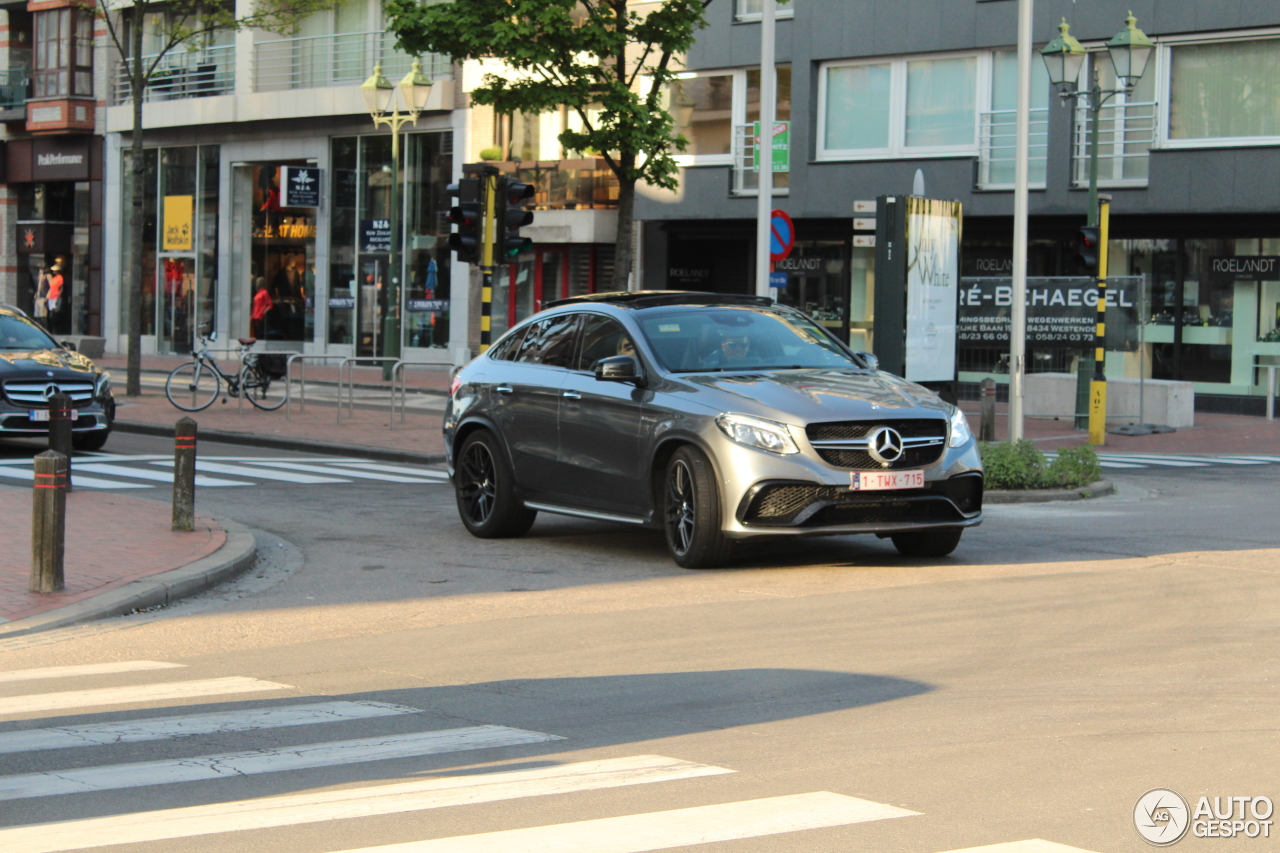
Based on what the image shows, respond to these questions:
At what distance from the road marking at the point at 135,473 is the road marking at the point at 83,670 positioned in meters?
8.23

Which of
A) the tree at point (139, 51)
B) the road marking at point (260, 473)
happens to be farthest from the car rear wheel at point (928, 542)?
the tree at point (139, 51)

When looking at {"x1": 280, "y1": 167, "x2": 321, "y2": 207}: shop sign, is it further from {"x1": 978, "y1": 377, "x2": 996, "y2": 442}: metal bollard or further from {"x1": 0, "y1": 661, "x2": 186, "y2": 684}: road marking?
{"x1": 0, "y1": 661, "x2": 186, "y2": 684}: road marking

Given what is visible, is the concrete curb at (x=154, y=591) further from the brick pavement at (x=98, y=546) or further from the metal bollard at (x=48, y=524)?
the metal bollard at (x=48, y=524)

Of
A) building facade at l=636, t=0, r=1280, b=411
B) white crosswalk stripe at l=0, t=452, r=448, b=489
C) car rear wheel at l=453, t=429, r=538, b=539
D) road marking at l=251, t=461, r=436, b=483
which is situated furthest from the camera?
building facade at l=636, t=0, r=1280, b=411

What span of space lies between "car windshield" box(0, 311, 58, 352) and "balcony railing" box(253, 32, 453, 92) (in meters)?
20.1

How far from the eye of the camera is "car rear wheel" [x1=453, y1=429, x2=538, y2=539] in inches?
477

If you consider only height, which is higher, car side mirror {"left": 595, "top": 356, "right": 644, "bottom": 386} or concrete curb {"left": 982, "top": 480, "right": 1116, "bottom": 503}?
car side mirror {"left": 595, "top": 356, "right": 644, "bottom": 386}

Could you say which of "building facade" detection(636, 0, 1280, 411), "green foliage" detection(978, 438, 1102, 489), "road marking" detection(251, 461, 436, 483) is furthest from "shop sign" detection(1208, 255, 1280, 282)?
"road marking" detection(251, 461, 436, 483)

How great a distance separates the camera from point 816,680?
23.5 feet

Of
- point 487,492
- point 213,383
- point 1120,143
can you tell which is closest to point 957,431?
point 487,492

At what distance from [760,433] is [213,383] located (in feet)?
55.1

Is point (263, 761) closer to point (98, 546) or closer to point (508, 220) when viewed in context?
point (98, 546)

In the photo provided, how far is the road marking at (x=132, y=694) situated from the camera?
22.3 feet

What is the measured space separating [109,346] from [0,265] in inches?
202
